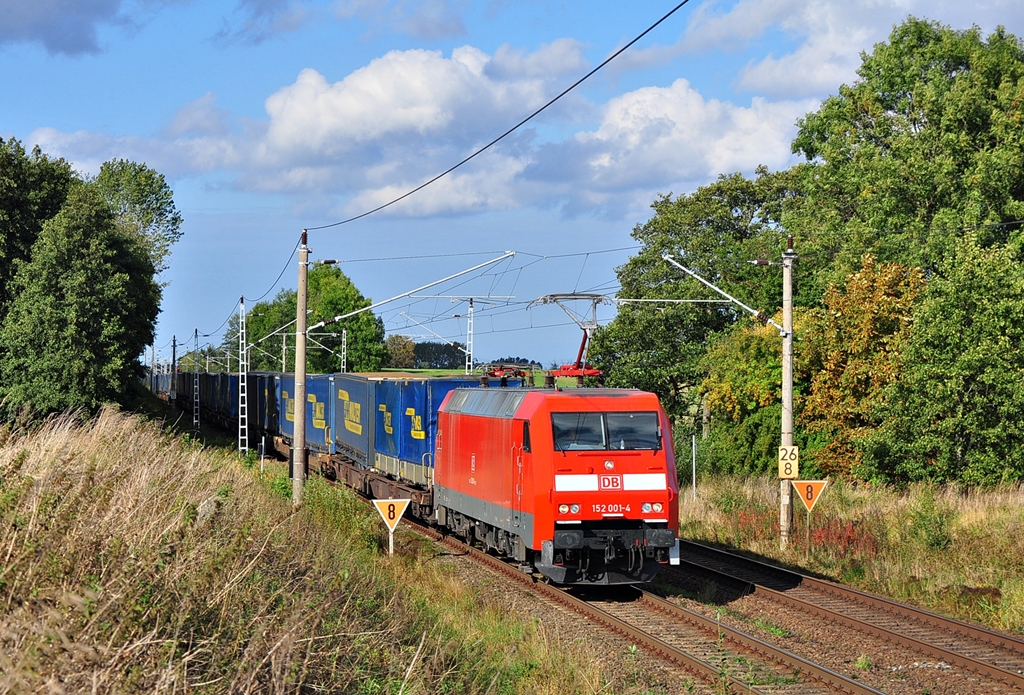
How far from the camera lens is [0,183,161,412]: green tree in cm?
3200

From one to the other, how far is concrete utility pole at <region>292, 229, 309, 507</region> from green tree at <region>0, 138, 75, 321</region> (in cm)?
1512

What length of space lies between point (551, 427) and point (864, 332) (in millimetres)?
20069

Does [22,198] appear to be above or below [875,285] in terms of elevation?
above

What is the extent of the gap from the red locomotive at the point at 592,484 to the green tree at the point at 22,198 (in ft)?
77.9

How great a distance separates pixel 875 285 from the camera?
32781 millimetres

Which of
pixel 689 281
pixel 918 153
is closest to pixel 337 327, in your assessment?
pixel 689 281

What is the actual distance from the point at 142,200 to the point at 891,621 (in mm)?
63056

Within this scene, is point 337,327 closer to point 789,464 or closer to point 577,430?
point 789,464

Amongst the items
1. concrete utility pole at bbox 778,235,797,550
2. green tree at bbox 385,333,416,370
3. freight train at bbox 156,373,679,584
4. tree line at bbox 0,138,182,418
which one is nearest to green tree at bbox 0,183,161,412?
tree line at bbox 0,138,182,418

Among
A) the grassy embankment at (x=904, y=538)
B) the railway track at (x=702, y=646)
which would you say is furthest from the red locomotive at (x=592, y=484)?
the grassy embankment at (x=904, y=538)

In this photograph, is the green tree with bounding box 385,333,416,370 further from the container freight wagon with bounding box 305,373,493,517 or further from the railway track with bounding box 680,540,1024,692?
the railway track with bounding box 680,540,1024,692

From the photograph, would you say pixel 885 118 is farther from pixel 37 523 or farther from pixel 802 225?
pixel 37 523

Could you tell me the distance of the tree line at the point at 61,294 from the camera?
3206 cm

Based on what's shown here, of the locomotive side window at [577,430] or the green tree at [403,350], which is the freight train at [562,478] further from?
the green tree at [403,350]
